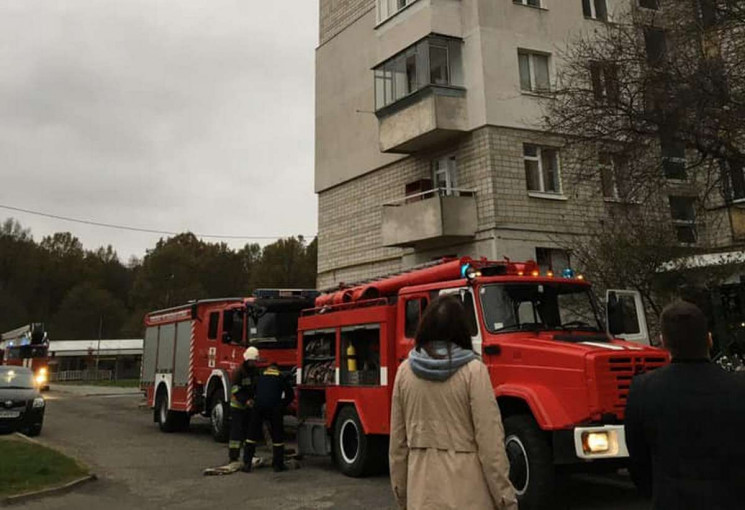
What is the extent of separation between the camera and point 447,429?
3.33m

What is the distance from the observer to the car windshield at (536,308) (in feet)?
26.1

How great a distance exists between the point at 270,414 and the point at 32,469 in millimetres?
3679

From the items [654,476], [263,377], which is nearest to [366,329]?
[263,377]

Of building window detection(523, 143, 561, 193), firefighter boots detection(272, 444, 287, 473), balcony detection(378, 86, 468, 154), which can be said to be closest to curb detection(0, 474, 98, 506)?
firefighter boots detection(272, 444, 287, 473)

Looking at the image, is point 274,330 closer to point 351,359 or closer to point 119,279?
point 351,359

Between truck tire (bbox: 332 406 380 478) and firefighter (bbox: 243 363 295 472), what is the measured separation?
0.98 metres

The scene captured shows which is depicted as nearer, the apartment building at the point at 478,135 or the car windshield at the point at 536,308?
the car windshield at the point at 536,308

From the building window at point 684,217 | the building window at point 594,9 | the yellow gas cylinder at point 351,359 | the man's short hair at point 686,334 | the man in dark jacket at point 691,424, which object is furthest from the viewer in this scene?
the building window at point 594,9

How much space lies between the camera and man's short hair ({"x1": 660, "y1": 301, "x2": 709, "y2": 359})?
9.29ft

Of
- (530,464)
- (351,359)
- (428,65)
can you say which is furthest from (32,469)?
(428,65)

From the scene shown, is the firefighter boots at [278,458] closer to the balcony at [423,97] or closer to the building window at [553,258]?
the building window at [553,258]

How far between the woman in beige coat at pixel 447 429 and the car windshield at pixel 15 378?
1549 cm

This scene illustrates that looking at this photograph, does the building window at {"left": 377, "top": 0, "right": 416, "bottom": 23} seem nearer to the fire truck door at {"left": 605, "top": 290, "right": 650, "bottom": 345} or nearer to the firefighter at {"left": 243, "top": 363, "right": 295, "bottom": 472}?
the firefighter at {"left": 243, "top": 363, "right": 295, "bottom": 472}

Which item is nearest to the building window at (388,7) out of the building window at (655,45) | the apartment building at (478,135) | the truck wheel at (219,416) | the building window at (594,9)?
the apartment building at (478,135)
